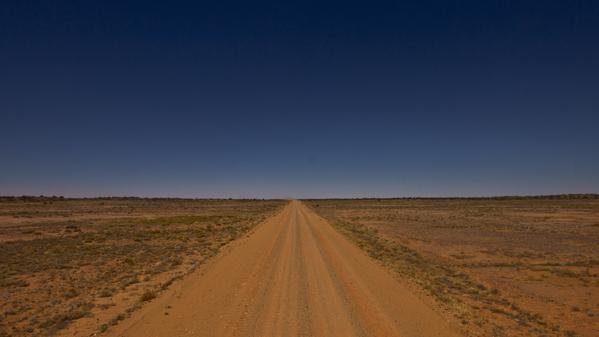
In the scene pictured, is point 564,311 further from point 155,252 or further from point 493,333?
point 155,252

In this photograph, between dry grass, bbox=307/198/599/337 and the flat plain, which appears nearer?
the flat plain

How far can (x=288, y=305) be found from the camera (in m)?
9.24

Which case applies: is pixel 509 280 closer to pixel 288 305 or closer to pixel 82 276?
pixel 288 305

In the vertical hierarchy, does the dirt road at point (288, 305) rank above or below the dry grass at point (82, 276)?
above

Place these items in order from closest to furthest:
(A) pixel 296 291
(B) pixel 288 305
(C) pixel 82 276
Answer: (B) pixel 288 305 < (A) pixel 296 291 < (C) pixel 82 276

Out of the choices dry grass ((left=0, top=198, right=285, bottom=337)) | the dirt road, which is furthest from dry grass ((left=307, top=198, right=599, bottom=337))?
dry grass ((left=0, top=198, right=285, bottom=337))

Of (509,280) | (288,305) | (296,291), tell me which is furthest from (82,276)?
(509,280)

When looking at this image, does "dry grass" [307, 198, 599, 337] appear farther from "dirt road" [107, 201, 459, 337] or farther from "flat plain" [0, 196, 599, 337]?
"dirt road" [107, 201, 459, 337]

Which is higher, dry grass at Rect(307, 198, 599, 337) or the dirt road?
the dirt road

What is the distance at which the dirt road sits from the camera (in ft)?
25.1

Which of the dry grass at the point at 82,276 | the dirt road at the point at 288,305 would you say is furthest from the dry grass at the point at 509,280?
the dry grass at the point at 82,276

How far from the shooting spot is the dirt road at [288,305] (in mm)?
7656

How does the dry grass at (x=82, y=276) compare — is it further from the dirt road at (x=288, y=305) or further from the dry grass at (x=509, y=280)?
the dry grass at (x=509, y=280)

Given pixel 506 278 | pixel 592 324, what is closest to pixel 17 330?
pixel 592 324
